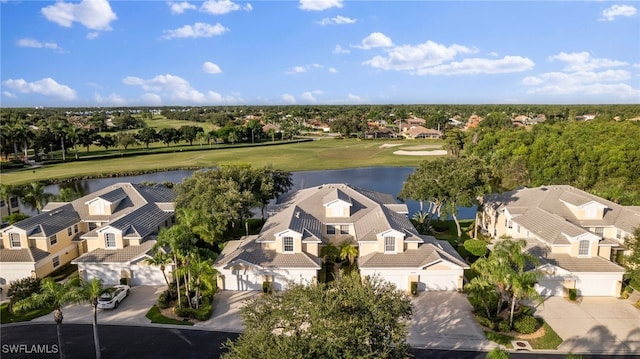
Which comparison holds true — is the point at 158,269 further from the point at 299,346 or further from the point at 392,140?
the point at 392,140

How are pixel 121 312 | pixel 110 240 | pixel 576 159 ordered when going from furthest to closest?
pixel 576 159 < pixel 110 240 < pixel 121 312

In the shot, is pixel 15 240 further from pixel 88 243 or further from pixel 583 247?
pixel 583 247

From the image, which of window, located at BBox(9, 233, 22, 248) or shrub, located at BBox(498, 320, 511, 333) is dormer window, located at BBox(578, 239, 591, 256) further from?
window, located at BBox(9, 233, 22, 248)

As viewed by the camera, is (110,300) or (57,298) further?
(110,300)

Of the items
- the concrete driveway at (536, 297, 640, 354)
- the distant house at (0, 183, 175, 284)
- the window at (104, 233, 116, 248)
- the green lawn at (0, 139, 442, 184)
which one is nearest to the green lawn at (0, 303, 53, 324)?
the distant house at (0, 183, 175, 284)

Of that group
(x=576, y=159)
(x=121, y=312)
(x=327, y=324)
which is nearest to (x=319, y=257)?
(x=121, y=312)

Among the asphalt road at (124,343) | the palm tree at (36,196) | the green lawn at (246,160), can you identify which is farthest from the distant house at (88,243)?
the green lawn at (246,160)

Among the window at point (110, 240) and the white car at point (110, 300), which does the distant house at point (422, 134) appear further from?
the white car at point (110, 300)
